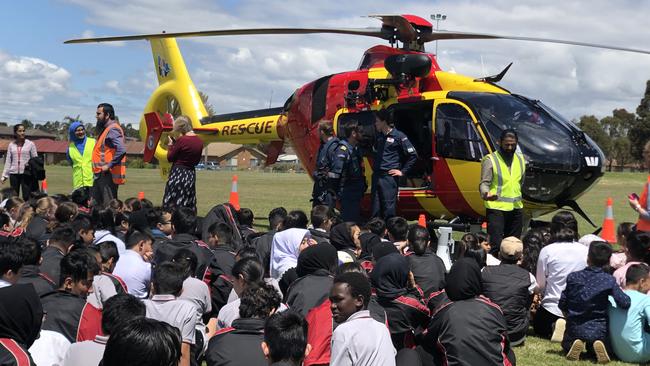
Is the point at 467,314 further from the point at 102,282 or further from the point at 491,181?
the point at 491,181

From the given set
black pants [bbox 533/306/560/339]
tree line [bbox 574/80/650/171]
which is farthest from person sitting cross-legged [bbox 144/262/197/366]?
tree line [bbox 574/80/650/171]

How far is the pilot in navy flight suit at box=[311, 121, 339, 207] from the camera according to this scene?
1035 cm

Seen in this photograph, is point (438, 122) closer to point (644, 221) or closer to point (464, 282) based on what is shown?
point (644, 221)

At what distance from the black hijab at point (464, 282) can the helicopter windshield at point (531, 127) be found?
5.05 m

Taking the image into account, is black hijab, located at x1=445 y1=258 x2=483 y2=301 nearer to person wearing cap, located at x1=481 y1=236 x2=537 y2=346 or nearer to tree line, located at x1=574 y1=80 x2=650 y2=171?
person wearing cap, located at x1=481 y1=236 x2=537 y2=346

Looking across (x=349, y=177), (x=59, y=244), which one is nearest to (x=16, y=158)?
(x=349, y=177)

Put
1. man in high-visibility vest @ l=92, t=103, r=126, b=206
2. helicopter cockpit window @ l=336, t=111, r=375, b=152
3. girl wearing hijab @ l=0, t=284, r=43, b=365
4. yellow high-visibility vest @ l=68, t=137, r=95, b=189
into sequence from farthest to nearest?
yellow high-visibility vest @ l=68, t=137, r=95, b=189 < helicopter cockpit window @ l=336, t=111, r=375, b=152 < man in high-visibility vest @ l=92, t=103, r=126, b=206 < girl wearing hijab @ l=0, t=284, r=43, b=365

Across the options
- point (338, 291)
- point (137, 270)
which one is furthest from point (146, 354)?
point (137, 270)

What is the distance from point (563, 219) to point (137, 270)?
4392 millimetres

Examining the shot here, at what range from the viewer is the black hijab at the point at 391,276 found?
5227 mm

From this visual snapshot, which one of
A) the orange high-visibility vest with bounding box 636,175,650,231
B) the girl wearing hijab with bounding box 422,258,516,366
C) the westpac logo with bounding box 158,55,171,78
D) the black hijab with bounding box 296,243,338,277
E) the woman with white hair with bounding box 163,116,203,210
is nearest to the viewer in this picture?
the girl wearing hijab with bounding box 422,258,516,366

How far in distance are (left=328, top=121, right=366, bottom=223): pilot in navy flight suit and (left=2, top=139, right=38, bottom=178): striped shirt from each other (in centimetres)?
561

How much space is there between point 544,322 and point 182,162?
519cm

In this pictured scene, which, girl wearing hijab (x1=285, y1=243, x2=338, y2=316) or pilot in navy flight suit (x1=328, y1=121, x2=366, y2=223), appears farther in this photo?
pilot in navy flight suit (x1=328, y1=121, x2=366, y2=223)
